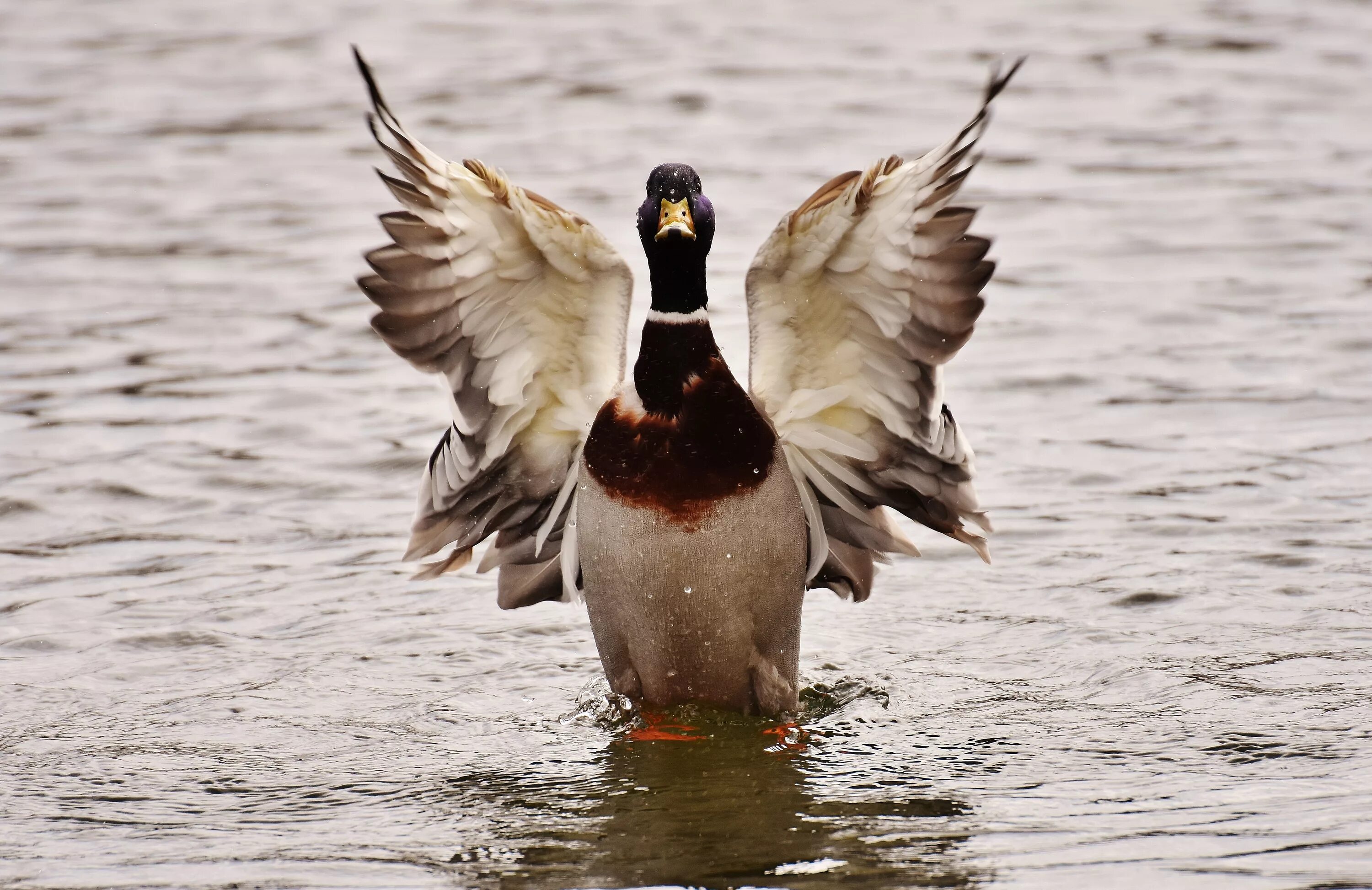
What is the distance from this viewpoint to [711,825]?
489cm

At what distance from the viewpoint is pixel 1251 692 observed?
566cm

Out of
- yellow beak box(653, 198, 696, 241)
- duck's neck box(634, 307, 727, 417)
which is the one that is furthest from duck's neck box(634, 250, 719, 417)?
yellow beak box(653, 198, 696, 241)

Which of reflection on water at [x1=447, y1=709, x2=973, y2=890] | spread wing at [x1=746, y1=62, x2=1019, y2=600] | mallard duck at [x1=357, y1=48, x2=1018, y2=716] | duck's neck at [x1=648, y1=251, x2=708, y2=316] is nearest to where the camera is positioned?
reflection on water at [x1=447, y1=709, x2=973, y2=890]

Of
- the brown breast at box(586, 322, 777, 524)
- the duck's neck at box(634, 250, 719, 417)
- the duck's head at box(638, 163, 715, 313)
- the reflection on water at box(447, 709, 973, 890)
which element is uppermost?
the duck's head at box(638, 163, 715, 313)

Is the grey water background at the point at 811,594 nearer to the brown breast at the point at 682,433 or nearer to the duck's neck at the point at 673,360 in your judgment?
the brown breast at the point at 682,433

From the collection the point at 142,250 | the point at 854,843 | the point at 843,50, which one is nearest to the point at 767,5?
the point at 843,50

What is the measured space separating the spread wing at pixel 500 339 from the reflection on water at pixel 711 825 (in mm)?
779

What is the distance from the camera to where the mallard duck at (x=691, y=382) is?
516 centimetres

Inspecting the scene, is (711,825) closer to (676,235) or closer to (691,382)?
(691,382)

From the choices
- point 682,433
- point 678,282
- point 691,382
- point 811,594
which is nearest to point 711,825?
point 682,433

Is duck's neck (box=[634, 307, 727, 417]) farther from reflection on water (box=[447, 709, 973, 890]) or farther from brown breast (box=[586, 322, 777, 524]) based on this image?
reflection on water (box=[447, 709, 973, 890])

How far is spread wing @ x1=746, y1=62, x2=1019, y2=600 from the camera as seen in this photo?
502 centimetres

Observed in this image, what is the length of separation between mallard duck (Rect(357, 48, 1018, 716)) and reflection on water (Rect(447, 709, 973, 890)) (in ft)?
0.94

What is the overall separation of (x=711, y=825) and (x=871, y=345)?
1369mm
